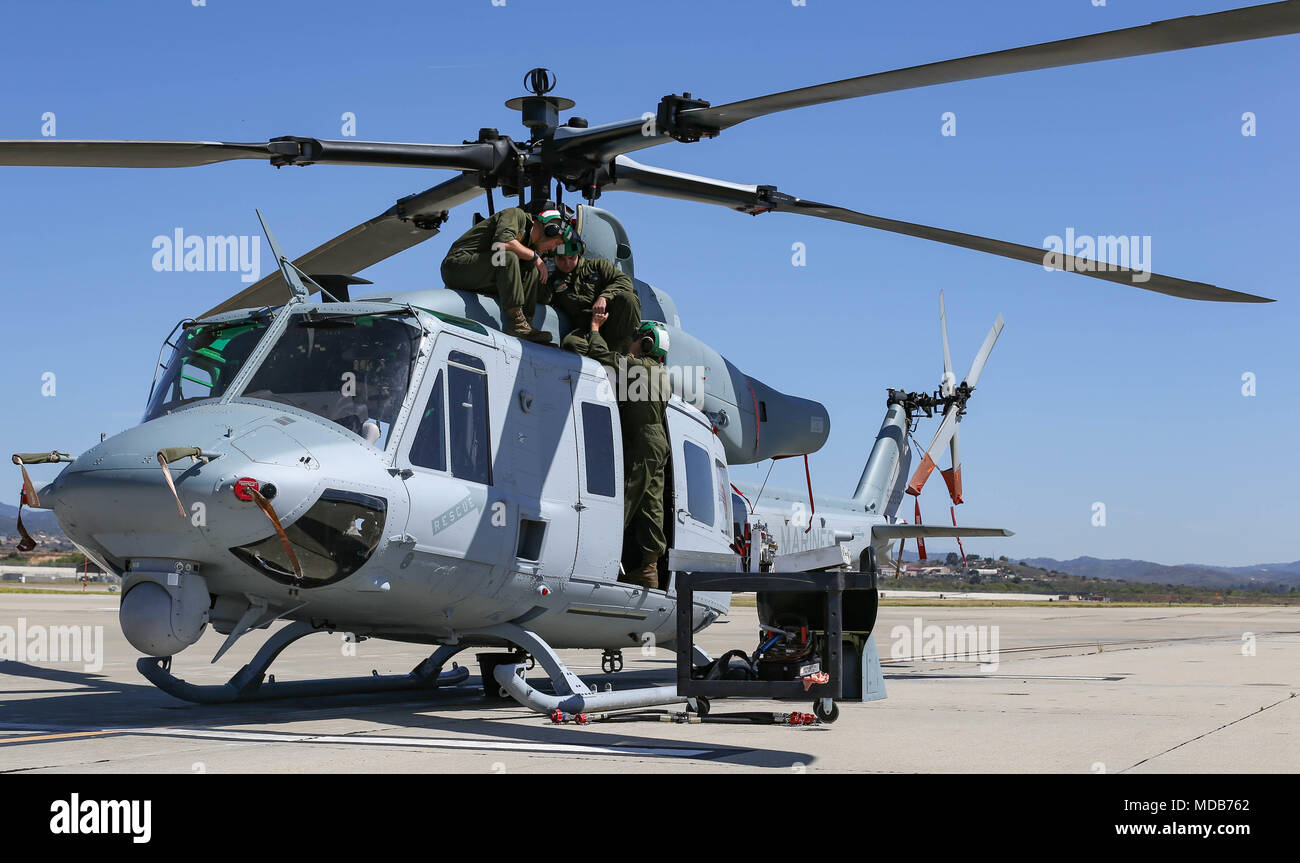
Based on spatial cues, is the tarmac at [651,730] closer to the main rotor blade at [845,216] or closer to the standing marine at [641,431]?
the standing marine at [641,431]

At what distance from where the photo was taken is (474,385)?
890 cm

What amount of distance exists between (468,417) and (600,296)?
2.00 metres

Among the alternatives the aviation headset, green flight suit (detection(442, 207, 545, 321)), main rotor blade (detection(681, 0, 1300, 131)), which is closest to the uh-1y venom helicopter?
main rotor blade (detection(681, 0, 1300, 131))

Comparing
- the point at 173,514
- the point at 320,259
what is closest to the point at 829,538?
the point at 320,259

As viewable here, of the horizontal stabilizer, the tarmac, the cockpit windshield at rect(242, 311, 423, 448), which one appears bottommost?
the tarmac

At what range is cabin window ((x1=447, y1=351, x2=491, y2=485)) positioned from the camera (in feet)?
28.5

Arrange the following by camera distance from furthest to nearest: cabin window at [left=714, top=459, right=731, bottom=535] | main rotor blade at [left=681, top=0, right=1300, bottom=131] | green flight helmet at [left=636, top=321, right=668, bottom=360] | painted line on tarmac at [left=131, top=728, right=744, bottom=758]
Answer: cabin window at [left=714, top=459, right=731, bottom=535] → green flight helmet at [left=636, top=321, right=668, bottom=360] → painted line on tarmac at [left=131, top=728, right=744, bottom=758] → main rotor blade at [left=681, top=0, right=1300, bottom=131]

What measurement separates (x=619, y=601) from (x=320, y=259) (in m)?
4.31

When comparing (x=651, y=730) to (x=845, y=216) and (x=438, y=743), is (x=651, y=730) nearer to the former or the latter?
(x=438, y=743)

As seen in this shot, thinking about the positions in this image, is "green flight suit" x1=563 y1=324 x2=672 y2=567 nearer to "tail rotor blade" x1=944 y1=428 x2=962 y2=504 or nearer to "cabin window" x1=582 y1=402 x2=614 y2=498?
"cabin window" x1=582 y1=402 x2=614 y2=498

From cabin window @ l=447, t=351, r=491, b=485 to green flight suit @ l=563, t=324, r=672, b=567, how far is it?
1.39 m

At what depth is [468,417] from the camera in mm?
8828

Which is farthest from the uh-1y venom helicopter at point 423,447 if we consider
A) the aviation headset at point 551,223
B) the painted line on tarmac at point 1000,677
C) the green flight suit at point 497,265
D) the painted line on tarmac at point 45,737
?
the painted line on tarmac at point 1000,677
